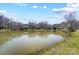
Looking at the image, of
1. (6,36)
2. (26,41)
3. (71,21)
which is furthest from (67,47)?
(6,36)

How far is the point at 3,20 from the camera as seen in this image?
81.1 inches

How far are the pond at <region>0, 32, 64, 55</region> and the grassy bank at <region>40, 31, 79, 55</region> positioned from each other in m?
0.04

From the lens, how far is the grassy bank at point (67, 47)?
2.01 meters

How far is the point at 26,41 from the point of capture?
81.0 inches

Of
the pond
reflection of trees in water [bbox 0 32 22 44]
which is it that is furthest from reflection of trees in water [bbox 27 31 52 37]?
reflection of trees in water [bbox 0 32 22 44]

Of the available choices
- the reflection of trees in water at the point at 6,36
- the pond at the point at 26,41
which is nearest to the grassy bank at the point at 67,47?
the pond at the point at 26,41

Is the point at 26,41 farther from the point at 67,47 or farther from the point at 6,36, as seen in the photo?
the point at 67,47

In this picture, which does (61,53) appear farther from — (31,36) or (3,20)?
(3,20)

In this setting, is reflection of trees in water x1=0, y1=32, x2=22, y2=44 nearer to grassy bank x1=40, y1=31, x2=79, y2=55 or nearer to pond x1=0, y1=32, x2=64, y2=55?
pond x1=0, y1=32, x2=64, y2=55

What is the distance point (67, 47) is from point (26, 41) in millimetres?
362
